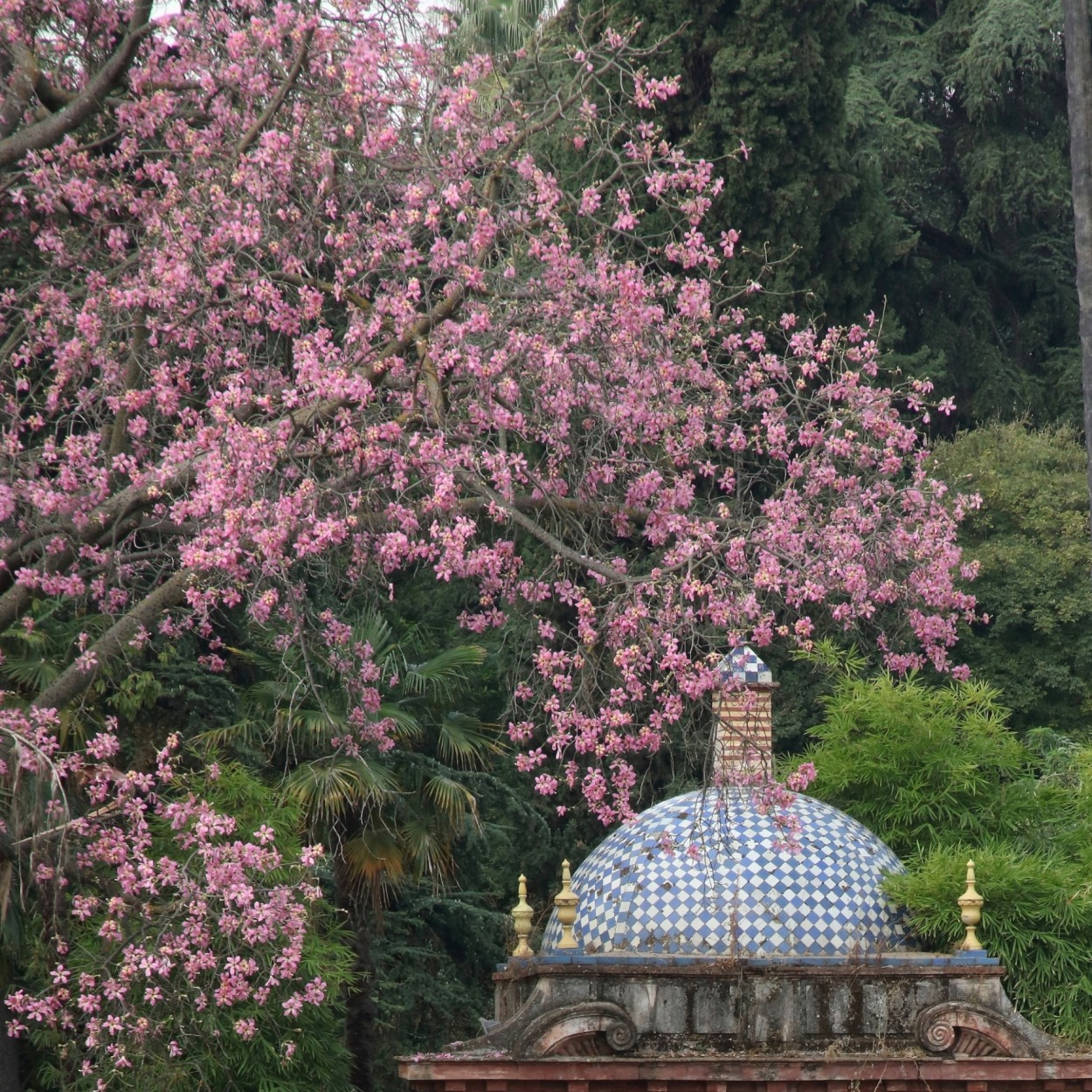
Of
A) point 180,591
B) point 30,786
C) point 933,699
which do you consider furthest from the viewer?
point 933,699

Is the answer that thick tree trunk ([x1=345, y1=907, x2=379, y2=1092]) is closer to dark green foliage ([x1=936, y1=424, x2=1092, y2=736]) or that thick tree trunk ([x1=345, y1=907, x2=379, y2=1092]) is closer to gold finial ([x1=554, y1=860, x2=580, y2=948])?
gold finial ([x1=554, y1=860, x2=580, y2=948])

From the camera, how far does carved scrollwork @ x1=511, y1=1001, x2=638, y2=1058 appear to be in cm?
1496

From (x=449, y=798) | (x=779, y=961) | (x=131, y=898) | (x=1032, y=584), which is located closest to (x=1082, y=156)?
(x=1032, y=584)

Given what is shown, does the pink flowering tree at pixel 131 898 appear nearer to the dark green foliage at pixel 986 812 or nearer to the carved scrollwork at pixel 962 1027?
the carved scrollwork at pixel 962 1027

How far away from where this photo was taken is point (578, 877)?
1675 centimetres

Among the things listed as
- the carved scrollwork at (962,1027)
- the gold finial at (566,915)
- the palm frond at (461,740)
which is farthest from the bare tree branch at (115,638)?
the palm frond at (461,740)

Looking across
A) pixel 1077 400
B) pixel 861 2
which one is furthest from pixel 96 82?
pixel 861 2

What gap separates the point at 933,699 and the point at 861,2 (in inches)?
832

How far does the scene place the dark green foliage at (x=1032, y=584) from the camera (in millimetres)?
Answer: 29312

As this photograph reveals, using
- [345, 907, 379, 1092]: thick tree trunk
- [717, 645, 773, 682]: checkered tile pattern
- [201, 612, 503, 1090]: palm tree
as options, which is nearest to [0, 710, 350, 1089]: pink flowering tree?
[201, 612, 503, 1090]: palm tree

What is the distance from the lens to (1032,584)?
29.4 metres

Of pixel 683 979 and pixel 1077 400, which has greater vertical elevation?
pixel 1077 400

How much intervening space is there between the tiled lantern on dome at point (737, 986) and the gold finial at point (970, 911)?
0.6 inches

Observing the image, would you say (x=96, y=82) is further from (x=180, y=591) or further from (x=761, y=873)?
(x=761, y=873)
